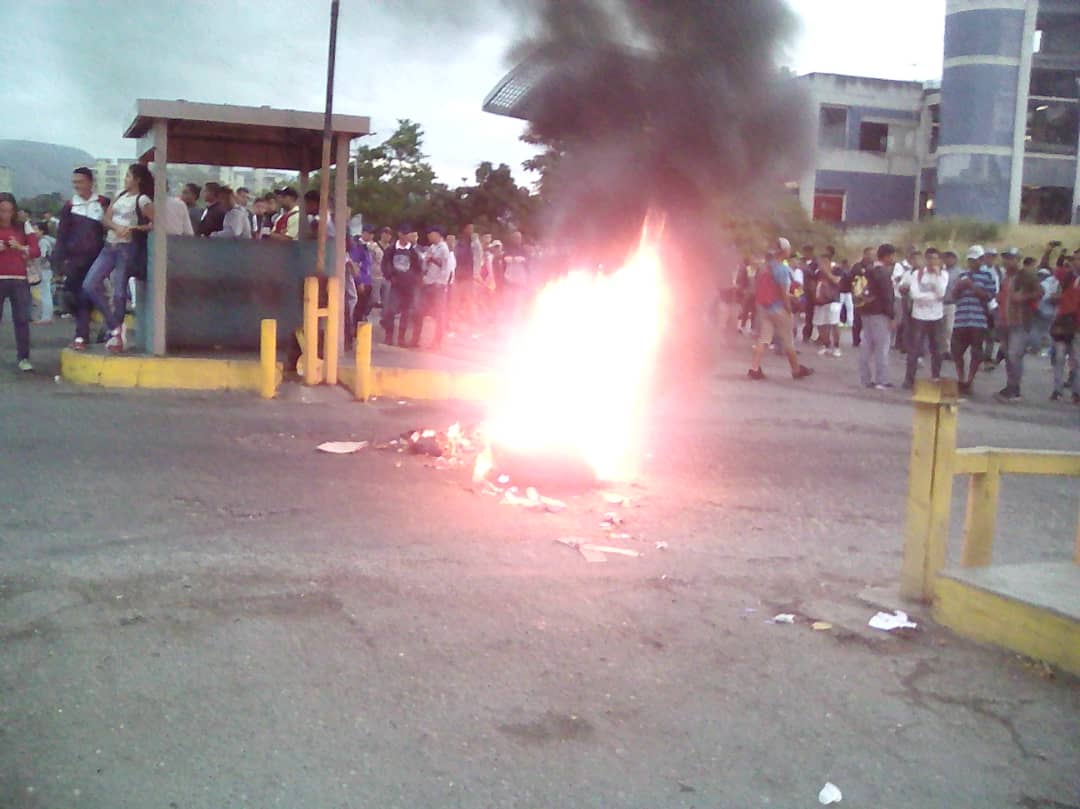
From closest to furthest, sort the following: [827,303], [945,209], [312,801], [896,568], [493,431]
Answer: [312,801], [896,568], [493,431], [827,303], [945,209]

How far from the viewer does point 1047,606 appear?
444 centimetres

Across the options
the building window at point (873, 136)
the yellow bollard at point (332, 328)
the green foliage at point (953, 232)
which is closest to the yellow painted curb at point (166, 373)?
the yellow bollard at point (332, 328)

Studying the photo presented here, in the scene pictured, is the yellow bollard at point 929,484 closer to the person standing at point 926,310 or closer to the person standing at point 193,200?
the person standing at point 926,310

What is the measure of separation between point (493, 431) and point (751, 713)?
4.33 meters

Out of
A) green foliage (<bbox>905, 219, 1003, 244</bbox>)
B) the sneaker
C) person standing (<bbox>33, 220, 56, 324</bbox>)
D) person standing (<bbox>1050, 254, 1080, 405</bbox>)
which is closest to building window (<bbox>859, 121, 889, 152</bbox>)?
green foliage (<bbox>905, 219, 1003, 244</bbox>)

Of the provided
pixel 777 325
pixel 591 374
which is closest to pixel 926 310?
pixel 777 325

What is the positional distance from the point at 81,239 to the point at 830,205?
26.0 m

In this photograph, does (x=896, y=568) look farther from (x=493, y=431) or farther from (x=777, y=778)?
(x=493, y=431)

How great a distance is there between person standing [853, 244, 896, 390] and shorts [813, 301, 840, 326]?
494 cm

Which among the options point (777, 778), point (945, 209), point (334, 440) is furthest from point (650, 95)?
point (945, 209)

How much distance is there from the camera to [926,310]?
13.7 meters

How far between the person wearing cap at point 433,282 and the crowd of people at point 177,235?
0.6 inches

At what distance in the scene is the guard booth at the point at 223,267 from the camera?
35.1 ft

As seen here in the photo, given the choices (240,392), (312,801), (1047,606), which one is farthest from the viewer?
(240,392)
